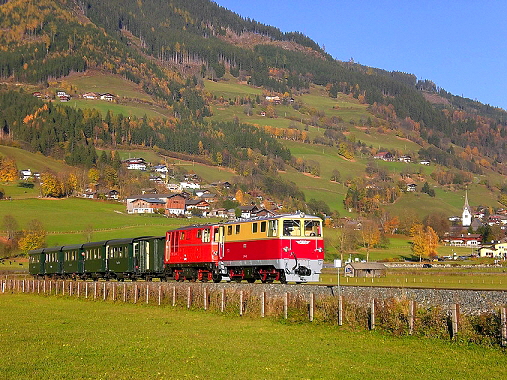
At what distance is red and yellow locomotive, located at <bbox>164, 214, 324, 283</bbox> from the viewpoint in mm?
44719

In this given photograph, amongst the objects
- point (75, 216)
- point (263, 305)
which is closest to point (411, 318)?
point (263, 305)

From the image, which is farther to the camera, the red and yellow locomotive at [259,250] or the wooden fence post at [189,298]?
the red and yellow locomotive at [259,250]

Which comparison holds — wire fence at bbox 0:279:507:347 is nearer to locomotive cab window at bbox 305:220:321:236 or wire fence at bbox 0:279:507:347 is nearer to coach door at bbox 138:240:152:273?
locomotive cab window at bbox 305:220:321:236

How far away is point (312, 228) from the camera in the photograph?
4612 cm

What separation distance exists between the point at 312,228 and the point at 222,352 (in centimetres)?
2223

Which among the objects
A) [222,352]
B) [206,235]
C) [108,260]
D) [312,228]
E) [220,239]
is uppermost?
[312,228]

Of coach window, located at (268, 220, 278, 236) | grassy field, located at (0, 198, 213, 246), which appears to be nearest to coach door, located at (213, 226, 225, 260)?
coach window, located at (268, 220, 278, 236)

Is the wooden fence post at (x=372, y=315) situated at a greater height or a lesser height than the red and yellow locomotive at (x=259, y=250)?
lesser

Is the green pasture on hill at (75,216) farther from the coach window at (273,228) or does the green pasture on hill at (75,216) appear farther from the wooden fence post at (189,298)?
the wooden fence post at (189,298)

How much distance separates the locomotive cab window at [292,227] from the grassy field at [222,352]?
36.0 feet

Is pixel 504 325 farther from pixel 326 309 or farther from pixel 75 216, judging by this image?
pixel 75 216

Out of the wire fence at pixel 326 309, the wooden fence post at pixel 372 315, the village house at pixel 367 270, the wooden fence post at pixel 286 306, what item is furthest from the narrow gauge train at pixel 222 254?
the village house at pixel 367 270

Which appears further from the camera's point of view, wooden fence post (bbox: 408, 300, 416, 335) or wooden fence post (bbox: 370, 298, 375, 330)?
wooden fence post (bbox: 370, 298, 375, 330)

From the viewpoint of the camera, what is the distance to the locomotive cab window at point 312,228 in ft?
150
